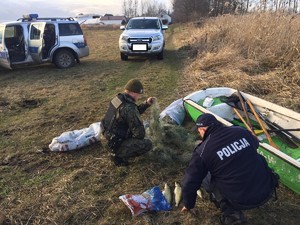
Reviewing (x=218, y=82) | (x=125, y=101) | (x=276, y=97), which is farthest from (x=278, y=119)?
(x=218, y=82)

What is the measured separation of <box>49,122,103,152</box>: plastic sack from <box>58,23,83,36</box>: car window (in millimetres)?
7271

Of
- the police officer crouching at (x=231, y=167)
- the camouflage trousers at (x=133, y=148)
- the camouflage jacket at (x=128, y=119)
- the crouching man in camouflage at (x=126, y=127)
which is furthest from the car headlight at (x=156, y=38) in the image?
the police officer crouching at (x=231, y=167)

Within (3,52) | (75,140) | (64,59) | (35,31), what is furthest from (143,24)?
(75,140)

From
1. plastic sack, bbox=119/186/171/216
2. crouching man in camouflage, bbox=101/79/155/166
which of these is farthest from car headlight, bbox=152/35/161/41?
plastic sack, bbox=119/186/171/216

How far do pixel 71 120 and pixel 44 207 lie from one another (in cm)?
291

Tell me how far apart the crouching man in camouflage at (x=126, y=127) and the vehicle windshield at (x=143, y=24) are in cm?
955

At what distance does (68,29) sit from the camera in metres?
11.7

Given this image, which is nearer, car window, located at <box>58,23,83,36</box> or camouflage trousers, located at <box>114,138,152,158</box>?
camouflage trousers, located at <box>114,138,152,158</box>

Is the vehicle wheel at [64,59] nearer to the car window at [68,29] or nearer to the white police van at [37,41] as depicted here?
the white police van at [37,41]

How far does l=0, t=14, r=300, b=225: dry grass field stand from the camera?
3.58 meters

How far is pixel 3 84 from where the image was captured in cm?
973

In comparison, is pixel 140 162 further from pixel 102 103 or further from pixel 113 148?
pixel 102 103

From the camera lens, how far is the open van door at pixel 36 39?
11.1m

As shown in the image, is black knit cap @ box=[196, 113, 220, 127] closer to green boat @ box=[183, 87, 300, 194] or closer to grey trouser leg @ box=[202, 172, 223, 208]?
grey trouser leg @ box=[202, 172, 223, 208]
